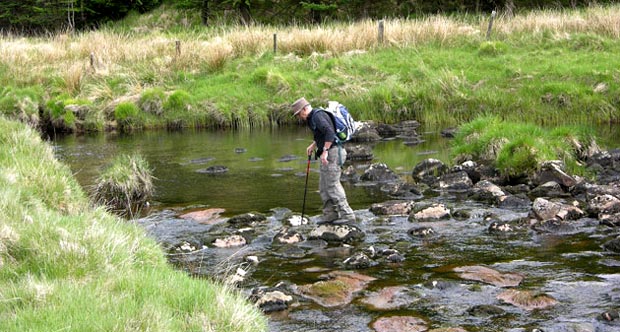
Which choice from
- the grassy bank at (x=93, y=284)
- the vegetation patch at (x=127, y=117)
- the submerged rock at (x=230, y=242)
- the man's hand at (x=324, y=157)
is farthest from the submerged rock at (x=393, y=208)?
the vegetation patch at (x=127, y=117)

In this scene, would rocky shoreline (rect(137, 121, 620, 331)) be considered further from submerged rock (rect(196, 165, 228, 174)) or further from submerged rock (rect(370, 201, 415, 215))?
submerged rock (rect(196, 165, 228, 174))

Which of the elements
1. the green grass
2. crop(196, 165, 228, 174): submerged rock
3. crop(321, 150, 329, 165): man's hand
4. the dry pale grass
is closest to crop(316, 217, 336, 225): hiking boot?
crop(321, 150, 329, 165): man's hand

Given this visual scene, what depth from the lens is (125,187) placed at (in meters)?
14.5

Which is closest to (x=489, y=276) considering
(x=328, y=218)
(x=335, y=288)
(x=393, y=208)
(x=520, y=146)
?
(x=335, y=288)

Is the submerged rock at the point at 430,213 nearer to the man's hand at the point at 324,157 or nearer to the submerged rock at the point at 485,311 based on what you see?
the man's hand at the point at 324,157

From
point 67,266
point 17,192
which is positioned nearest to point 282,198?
point 17,192

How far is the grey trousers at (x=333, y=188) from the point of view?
12.1m

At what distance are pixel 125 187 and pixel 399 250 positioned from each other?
602 cm

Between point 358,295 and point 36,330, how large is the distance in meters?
4.16

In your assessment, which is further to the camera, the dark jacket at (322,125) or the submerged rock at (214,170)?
the submerged rock at (214,170)

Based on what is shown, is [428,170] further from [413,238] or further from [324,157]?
[413,238]

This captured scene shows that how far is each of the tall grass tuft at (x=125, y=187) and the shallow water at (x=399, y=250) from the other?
1.12 feet

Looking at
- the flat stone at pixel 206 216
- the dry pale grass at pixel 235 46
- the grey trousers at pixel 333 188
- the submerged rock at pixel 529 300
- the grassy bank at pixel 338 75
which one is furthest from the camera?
the dry pale grass at pixel 235 46

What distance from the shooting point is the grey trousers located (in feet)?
39.8
